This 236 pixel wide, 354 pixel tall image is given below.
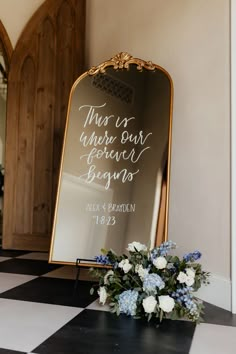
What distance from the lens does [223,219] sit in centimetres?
151

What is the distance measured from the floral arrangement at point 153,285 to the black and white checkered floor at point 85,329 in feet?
0.14

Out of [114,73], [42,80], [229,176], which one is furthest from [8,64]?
[229,176]

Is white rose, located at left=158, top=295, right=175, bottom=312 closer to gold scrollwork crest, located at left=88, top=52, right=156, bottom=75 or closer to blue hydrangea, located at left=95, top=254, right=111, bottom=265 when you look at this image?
blue hydrangea, located at left=95, top=254, right=111, bottom=265

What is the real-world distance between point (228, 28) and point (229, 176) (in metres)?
0.61

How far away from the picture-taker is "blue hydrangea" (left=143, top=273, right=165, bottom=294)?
1.29 metres

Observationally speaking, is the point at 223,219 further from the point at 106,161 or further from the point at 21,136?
the point at 21,136

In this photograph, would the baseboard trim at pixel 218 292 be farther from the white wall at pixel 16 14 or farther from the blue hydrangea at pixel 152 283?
the white wall at pixel 16 14

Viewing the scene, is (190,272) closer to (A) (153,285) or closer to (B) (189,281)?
(B) (189,281)

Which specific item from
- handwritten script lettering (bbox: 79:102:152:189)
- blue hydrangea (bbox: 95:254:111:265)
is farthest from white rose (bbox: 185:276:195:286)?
handwritten script lettering (bbox: 79:102:152:189)

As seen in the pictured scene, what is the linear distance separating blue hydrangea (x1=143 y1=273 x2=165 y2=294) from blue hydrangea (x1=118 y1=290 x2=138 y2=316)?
50mm

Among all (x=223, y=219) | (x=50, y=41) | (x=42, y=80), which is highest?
(x=50, y=41)

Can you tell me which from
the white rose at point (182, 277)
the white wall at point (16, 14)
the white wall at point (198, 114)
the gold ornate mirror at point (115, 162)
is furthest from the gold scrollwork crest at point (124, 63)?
the white wall at point (16, 14)

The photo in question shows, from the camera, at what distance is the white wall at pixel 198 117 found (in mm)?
1519

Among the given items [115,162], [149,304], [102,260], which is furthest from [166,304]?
[115,162]
